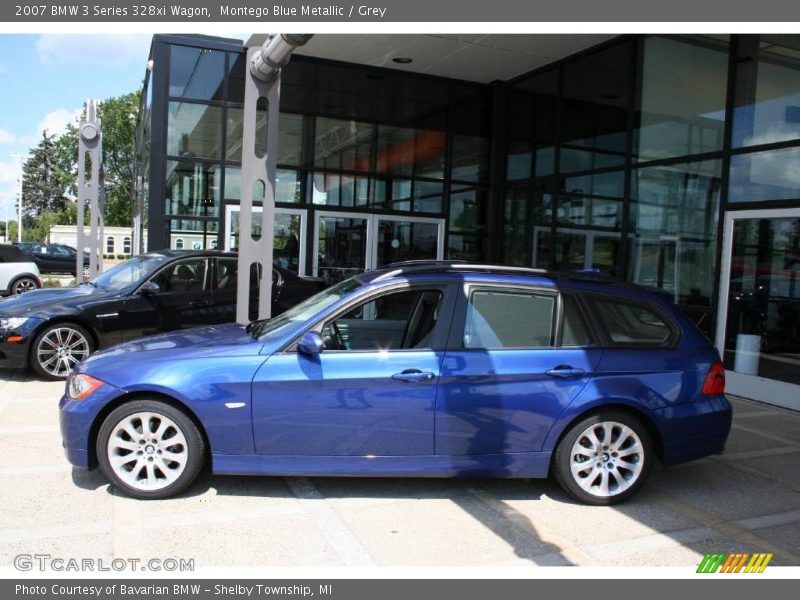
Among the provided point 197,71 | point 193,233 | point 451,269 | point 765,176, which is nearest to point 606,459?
point 451,269

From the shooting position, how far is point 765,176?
797 cm

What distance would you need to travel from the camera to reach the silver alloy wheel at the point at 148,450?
4.15 meters

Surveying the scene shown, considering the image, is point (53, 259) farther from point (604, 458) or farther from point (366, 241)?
point (604, 458)

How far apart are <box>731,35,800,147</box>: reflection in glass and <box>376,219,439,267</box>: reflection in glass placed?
21.2 ft

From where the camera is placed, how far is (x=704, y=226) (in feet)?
28.8

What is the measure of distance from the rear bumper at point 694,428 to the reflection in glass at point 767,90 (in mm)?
4762

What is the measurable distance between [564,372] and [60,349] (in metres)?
5.97

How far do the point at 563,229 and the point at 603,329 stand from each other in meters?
7.34

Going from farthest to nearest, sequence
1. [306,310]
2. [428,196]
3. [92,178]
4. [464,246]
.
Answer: [464,246] < [428,196] < [92,178] < [306,310]

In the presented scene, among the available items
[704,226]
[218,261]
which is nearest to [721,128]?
[704,226]

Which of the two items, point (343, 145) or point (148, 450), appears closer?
point (148, 450)

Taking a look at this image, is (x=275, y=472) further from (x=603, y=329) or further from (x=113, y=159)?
(x=113, y=159)

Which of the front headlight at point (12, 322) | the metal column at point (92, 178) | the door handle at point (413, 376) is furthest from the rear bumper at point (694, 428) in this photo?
the metal column at point (92, 178)

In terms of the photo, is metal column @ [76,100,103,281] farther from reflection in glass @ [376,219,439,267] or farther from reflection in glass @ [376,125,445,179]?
reflection in glass @ [376,219,439,267]
